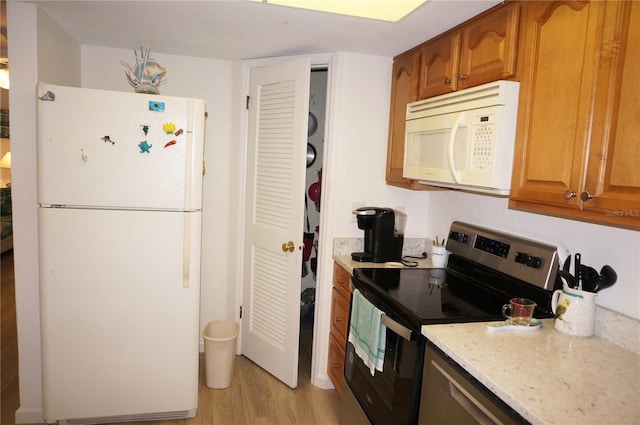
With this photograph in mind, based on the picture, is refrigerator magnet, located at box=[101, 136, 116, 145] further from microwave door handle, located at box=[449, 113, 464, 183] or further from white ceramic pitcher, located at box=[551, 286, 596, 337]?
white ceramic pitcher, located at box=[551, 286, 596, 337]

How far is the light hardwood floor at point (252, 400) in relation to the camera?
239cm

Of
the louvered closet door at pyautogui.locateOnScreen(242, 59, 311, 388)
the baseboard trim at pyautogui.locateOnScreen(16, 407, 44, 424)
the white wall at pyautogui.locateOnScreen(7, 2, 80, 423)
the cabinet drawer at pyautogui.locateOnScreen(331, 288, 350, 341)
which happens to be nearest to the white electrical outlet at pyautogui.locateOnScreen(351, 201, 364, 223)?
the louvered closet door at pyautogui.locateOnScreen(242, 59, 311, 388)

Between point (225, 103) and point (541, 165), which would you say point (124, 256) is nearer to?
point (225, 103)

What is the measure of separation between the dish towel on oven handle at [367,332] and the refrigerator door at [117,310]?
85 cm

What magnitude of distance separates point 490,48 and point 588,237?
33.4 inches

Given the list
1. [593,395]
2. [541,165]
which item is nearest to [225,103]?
[541,165]

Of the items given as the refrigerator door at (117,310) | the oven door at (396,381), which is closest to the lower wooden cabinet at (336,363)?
the oven door at (396,381)

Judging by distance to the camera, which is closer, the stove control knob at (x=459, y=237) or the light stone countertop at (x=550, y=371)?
the light stone countertop at (x=550, y=371)

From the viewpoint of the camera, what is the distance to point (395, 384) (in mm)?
1693

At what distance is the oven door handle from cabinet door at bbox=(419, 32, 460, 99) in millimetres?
1093

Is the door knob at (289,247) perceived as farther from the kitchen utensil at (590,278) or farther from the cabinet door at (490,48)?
the kitchen utensil at (590,278)

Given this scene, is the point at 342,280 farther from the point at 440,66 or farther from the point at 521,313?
the point at 440,66

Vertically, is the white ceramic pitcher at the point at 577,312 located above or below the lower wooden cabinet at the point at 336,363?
above

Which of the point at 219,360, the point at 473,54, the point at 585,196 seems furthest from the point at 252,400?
the point at 473,54
